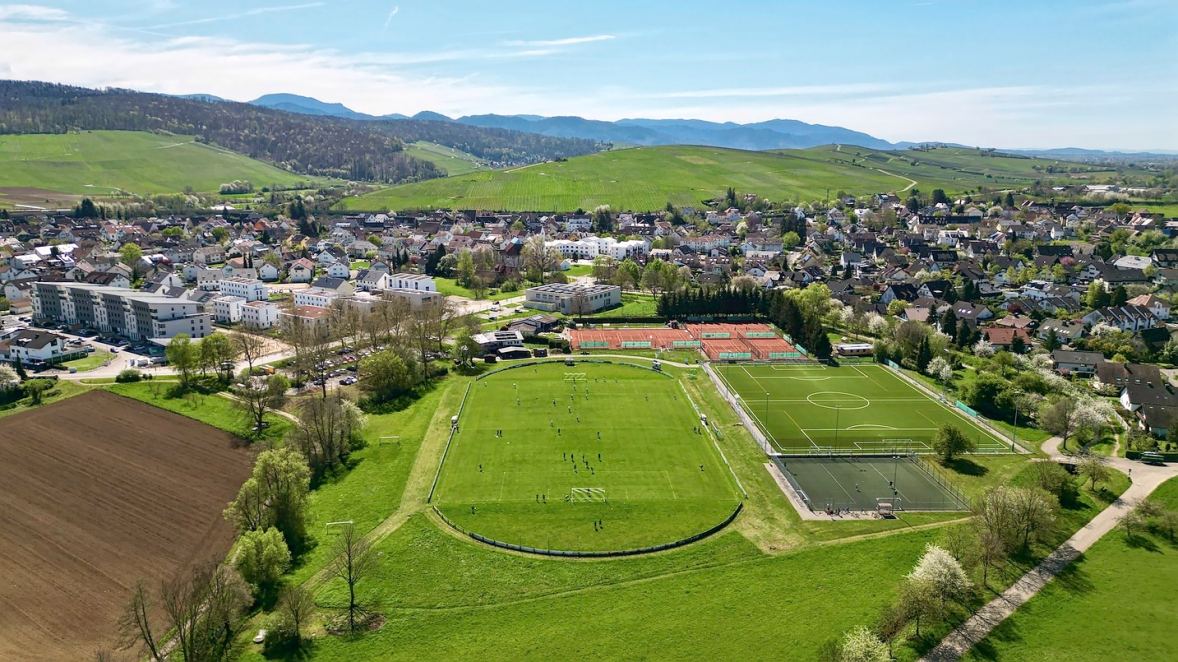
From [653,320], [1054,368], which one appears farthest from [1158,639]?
[653,320]

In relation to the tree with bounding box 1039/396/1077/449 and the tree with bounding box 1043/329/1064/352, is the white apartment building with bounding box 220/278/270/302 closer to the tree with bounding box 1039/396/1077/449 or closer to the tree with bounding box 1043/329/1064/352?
the tree with bounding box 1039/396/1077/449

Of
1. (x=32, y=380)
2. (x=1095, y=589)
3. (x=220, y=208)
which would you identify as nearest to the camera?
(x=1095, y=589)

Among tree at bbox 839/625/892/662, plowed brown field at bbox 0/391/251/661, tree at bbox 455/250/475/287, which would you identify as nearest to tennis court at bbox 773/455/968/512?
tree at bbox 839/625/892/662

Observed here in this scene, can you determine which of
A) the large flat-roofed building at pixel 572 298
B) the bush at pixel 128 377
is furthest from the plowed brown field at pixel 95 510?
the large flat-roofed building at pixel 572 298

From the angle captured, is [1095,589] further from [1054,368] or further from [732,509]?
[1054,368]

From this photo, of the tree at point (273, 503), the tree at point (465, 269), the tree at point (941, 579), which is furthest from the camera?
the tree at point (465, 269)

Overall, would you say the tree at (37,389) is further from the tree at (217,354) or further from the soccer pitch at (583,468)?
the soccer pitch at (583,468)
